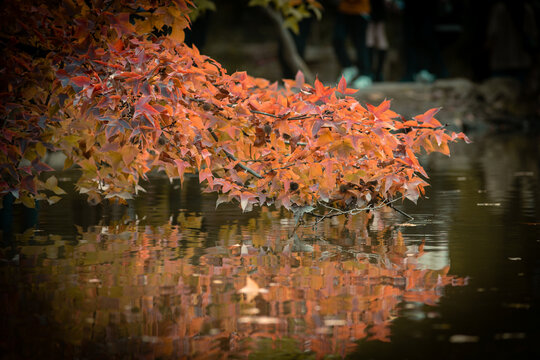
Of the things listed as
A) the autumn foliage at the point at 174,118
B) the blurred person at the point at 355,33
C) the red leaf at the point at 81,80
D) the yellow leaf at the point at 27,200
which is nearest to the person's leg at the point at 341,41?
the blurred person at the point at 355,33

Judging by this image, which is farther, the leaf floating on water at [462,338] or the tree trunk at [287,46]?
the tree trunk at [287,46]

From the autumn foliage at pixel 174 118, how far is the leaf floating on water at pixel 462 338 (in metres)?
2.18

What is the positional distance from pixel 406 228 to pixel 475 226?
15.7 inches

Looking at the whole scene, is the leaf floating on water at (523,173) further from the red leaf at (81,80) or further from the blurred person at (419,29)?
the blurred person at (419,29)

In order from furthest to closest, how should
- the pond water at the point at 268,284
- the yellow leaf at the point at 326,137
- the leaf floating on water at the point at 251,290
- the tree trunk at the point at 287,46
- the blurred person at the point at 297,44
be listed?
the blurred person at the point at 297,44 → the tree trunk at the point at 287,46 → the yellow leaf at the point at 326,137 → the leaf floating on water at the point at 251,290 → the pond water at the point at 268,284

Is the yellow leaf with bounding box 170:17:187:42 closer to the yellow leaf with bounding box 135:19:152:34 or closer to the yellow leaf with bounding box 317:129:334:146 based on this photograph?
the yellow leaf with bounding box 135:19:152:34

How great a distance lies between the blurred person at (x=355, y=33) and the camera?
15.3 metres

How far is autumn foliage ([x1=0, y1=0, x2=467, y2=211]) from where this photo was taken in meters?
5.02

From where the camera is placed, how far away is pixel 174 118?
514cm

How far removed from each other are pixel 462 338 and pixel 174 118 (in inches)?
103

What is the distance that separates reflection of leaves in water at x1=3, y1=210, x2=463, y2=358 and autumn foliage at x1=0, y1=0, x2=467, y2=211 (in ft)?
1.19

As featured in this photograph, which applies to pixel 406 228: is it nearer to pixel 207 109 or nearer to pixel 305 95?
pixel 305 95

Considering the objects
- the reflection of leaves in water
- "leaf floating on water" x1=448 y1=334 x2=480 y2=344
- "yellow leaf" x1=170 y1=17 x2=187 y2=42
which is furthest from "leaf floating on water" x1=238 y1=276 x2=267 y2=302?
"yellow leaf" x1=170 y1=17 x2=187 y2=42

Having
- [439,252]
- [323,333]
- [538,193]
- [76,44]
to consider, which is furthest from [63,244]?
[538,193]
